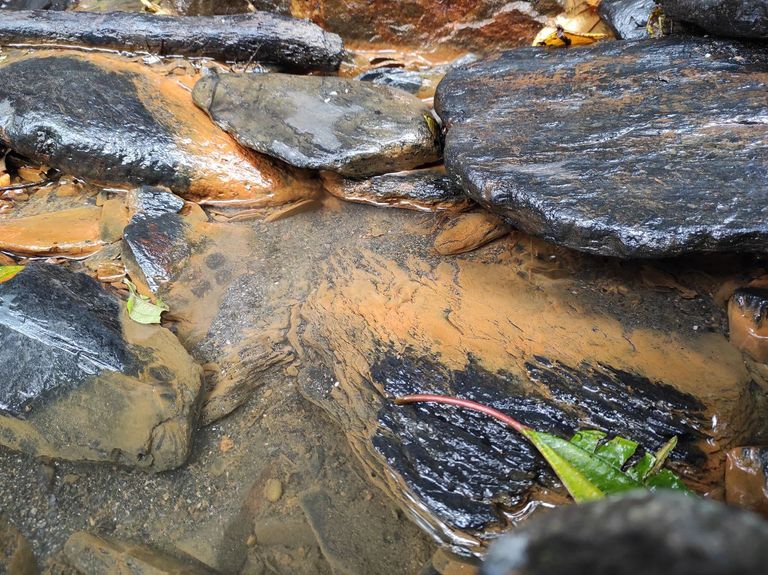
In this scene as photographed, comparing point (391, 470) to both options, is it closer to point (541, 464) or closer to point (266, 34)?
point (541, 464)

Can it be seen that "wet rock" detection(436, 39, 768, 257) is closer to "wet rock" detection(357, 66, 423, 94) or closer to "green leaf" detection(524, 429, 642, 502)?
"green leaf" detection(524, 429, 642, 502)

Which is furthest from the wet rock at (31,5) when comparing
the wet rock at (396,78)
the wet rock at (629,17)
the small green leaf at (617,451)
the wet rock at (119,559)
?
the small green leaf at (617,451)

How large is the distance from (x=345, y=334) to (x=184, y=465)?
3.01 ft

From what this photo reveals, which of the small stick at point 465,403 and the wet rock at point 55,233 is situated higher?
the small stick at point 465,403

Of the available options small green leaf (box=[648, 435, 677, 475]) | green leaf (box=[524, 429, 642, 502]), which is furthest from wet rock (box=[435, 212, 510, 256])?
small green leaf (box=[648, 435, 677, 475])

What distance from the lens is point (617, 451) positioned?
221 cm

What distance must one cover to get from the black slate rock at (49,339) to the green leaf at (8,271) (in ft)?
0.13

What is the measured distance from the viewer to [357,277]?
3176 mm

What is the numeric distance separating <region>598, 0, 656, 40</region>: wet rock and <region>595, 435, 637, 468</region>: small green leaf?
290cm

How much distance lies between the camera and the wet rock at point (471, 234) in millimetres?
3271

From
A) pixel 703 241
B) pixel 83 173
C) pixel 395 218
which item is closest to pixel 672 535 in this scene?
pixel 703 241

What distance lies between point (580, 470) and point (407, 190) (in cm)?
208

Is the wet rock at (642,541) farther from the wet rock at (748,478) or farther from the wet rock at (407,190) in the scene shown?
the wet rock at (407,190)

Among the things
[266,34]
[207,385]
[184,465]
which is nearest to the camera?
[184,465]
